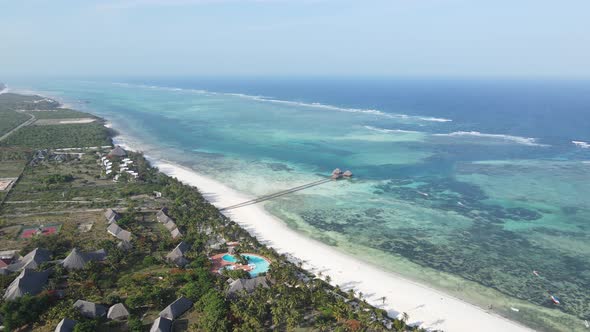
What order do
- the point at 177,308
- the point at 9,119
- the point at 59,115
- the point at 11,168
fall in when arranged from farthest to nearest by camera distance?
the point at 59,115 < the point at 9,119 < the point at 11,168 < the point at 177,308

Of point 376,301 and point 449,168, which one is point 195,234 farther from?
point 449,168

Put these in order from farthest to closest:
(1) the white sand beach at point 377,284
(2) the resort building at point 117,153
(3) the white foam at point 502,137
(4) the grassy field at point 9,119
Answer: (4) the grassy field at point 9,119 → (3) the white foam at point 502,137 → (2) the resort building at point 117,153 → (1) the white sand beach at point 377,284

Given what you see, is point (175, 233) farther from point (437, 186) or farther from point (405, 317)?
point (437, 186)

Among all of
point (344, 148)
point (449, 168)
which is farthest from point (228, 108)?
point (449, 168)

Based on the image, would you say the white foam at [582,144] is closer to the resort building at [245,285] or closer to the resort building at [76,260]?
the resort building at [245,285]

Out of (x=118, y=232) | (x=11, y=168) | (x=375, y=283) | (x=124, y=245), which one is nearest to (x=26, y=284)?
(x=124, y=245)

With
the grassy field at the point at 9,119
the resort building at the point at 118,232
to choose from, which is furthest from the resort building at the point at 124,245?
the grassy field at the point at 9,119

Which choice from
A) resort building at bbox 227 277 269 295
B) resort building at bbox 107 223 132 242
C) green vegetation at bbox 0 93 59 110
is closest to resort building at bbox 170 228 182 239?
resort building at bbox 107 223 132 242
